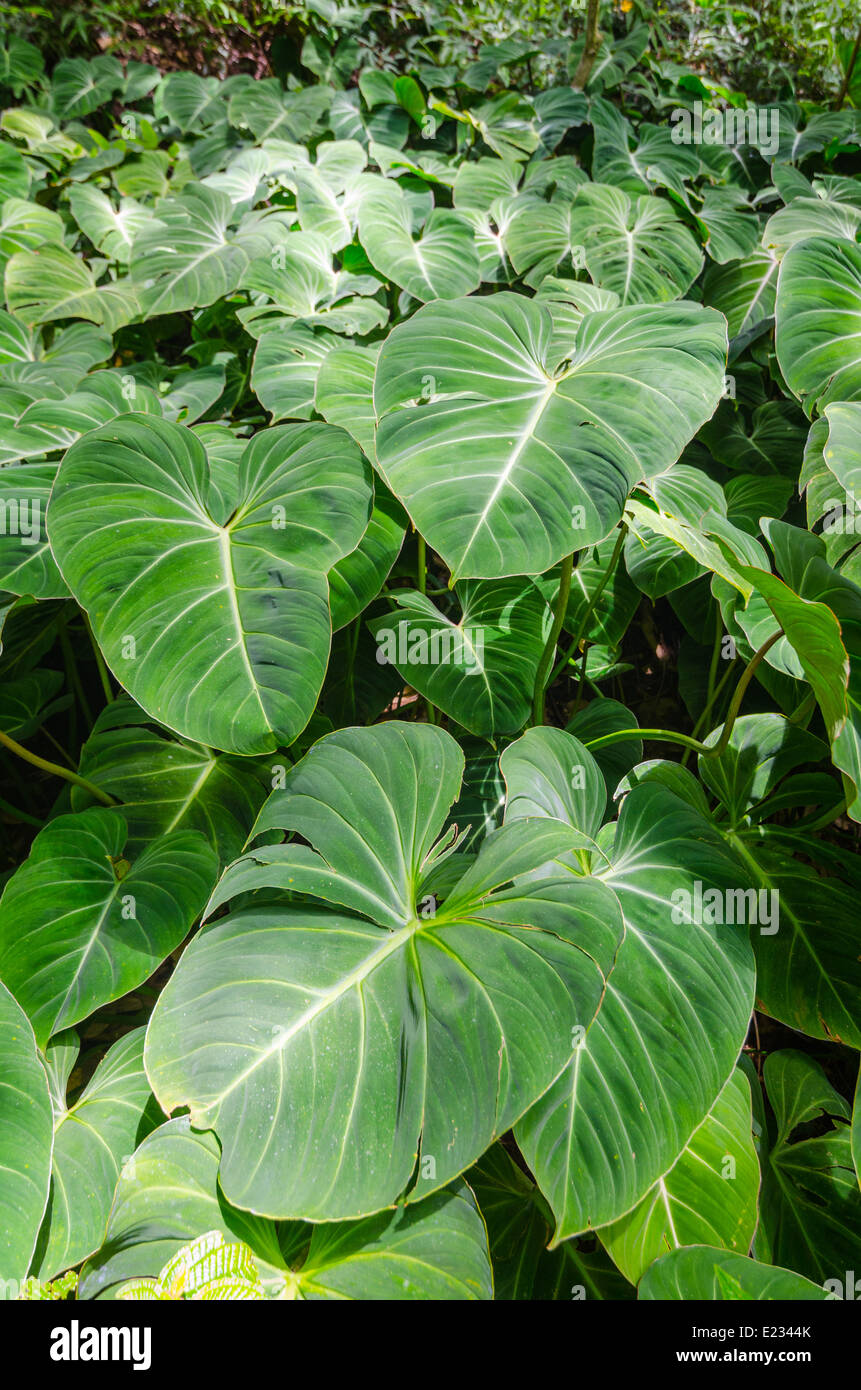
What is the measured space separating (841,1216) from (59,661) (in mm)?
2133

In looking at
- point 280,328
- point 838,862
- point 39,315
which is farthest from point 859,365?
point 39,315

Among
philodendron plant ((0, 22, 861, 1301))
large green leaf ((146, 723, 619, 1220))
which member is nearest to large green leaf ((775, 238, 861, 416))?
philodendron plant ((0, 22, 861, 1301))

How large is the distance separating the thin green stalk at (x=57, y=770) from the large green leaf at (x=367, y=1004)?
0.47m

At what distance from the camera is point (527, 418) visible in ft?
4.13

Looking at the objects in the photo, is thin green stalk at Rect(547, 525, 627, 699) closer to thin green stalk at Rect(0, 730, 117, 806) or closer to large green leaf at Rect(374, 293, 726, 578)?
large green leaf at Rect(374, 293, 726, 578)

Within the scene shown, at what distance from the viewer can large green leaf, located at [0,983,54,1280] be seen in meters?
0.89

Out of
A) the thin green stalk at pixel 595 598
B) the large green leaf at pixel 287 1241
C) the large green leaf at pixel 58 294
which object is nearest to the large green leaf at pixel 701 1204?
the large green leaf at pixel 287 1241

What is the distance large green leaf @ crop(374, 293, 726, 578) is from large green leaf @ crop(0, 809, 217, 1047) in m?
0.65

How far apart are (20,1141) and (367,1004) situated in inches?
17.3

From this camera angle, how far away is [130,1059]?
4.00ft

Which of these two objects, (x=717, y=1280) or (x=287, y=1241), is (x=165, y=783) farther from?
(x=717, y=1280)

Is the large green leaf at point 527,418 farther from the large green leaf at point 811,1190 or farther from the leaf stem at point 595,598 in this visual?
the large green leaf at point 811,1190

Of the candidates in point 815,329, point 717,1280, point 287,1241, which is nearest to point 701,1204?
point 717,1280
